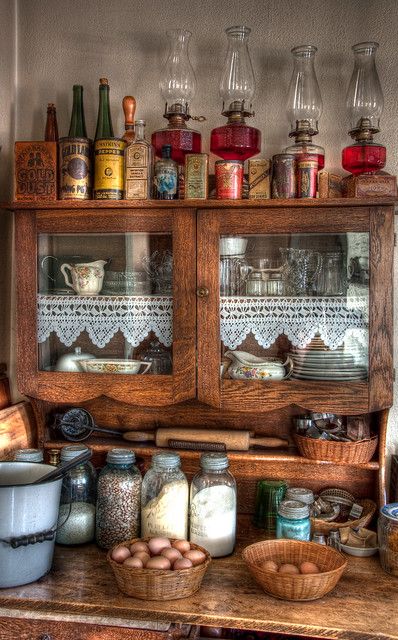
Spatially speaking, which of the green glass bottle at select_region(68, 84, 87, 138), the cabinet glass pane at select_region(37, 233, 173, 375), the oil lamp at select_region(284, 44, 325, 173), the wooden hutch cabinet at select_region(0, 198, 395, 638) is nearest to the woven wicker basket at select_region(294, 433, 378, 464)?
the wooden hutch cabinet at select_region(0, 198, 395, 638)

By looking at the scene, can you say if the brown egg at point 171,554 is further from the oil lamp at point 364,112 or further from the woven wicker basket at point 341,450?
the oil lamp at point 364,112

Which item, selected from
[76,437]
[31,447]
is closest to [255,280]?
[76,437]

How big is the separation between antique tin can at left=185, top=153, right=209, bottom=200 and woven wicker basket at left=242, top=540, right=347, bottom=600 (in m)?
1.05

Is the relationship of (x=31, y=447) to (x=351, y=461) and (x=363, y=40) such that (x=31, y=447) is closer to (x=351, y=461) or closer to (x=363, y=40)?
(x=351, y=461)

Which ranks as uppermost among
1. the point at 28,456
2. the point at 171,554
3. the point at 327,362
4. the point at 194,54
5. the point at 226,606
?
the point at 194,54

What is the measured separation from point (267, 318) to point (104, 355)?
0.53 m

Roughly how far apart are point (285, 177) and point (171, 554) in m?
1.14

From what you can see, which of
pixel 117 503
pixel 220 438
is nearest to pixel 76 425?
pixel 117 503

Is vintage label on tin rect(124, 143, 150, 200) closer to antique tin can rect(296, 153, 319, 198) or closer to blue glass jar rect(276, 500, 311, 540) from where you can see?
antique tin can rect(296, 153, 319, 198)

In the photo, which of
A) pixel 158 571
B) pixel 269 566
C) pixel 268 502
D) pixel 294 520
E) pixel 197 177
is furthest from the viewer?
pixel 268 502

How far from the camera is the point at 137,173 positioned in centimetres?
214

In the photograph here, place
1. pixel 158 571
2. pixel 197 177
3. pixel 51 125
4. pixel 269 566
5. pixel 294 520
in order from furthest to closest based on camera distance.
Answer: pixel 51 125 < pixel 197 177 < pixel 294 520 < pixel 269 566 < pixel 158 571

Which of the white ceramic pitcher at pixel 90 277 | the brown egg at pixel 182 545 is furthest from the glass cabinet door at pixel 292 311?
the brown egg at pixel 182 545

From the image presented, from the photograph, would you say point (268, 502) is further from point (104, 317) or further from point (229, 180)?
point (229, 180)
